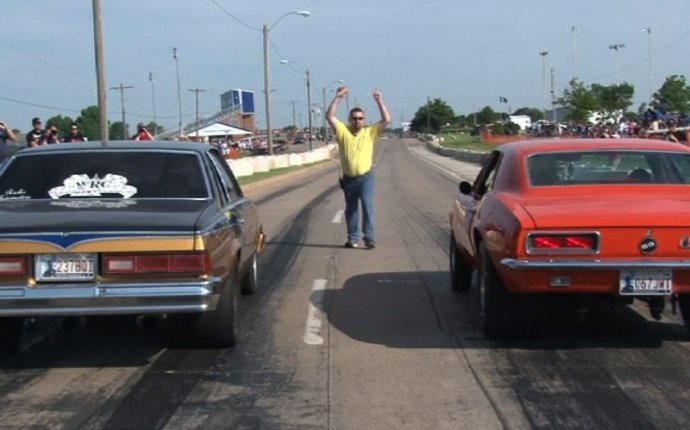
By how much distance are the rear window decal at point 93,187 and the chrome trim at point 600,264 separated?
310 centimetres

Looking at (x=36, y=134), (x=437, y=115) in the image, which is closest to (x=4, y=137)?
(x=36, y=134)

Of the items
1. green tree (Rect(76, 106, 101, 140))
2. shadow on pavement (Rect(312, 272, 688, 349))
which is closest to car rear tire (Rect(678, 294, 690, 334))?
shadow on pavement (Rect(312, 272, 688, 349))

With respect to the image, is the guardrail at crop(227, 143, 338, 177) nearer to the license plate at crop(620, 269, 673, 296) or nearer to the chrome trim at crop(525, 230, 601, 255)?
the chrome trim at crop(525, 230, 601, 255)

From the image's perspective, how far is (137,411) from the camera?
5.19 metres

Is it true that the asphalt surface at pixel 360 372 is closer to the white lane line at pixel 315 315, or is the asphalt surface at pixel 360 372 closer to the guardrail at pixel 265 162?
the white lane line at pixel 315 315

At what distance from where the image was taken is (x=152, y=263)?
571 centimetres

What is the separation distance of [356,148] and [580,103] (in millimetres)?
61663

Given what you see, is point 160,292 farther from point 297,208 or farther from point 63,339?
point 297,208

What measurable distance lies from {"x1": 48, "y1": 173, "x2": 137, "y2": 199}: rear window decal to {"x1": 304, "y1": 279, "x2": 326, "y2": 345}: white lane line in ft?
5.84

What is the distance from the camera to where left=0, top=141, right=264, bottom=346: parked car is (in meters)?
5.64

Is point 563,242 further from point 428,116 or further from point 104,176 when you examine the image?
point 428,116

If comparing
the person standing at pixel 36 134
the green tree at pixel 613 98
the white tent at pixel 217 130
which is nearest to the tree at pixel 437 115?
the white tent at pixel 217 130

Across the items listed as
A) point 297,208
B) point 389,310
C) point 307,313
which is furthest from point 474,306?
point 297,208

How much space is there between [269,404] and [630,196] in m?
3.12
